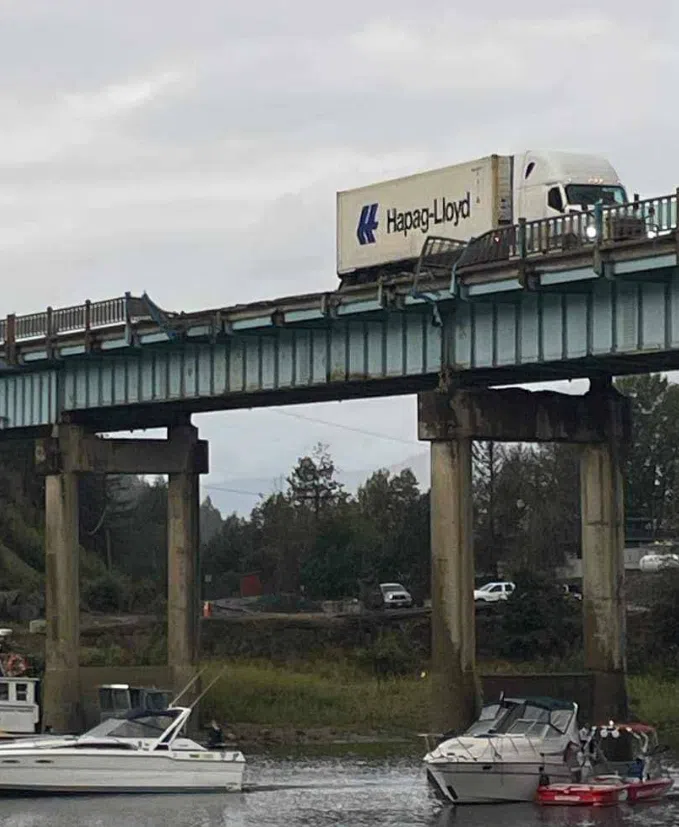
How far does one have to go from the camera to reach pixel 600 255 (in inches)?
1988

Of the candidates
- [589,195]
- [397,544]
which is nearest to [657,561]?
[397,544]

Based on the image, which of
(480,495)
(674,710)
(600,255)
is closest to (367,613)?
(674,710)

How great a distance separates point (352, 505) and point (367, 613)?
47.3 m

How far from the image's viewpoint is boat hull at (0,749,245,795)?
53.0 meters

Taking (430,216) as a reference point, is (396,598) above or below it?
below

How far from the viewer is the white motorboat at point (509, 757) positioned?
4991 centimetres

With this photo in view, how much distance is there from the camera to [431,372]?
5809cm

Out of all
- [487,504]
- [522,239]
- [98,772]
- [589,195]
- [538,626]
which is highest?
[589,195]

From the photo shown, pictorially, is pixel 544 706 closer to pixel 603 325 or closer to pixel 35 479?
pixel 603 325

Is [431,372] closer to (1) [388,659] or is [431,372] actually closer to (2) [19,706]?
(2) [19,706]


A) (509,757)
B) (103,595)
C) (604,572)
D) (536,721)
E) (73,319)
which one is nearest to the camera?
(509,757)

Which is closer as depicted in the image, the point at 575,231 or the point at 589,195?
the point at 575,231

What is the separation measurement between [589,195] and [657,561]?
57.8 m

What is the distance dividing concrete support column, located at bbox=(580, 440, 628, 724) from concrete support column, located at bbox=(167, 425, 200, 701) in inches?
737
